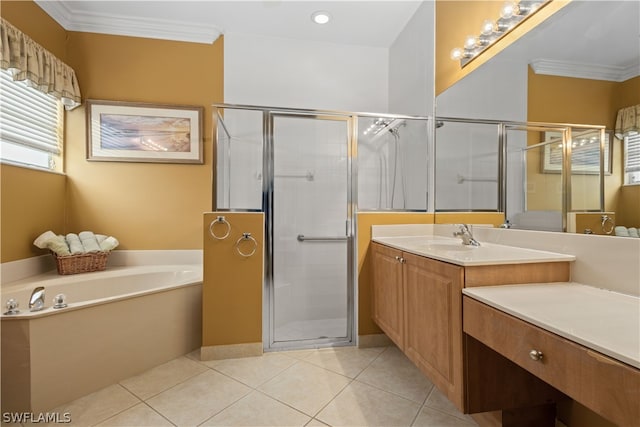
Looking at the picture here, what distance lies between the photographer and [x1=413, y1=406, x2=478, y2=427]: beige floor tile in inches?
54.4

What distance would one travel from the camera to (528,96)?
1.44 m

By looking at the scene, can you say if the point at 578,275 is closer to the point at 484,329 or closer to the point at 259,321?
the point at 484,329

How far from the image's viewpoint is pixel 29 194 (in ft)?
7.23

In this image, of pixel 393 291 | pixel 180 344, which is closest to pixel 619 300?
pixel 393 291

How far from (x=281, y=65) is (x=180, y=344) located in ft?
8.85

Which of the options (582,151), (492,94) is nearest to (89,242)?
(492,94)

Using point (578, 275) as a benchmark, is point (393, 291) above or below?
below

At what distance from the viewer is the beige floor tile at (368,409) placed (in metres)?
1.40

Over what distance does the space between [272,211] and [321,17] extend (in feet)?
6.16

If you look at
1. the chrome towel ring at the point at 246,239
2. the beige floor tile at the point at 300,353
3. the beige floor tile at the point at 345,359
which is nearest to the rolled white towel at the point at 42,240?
the chrome towel ring at the point at 246,239

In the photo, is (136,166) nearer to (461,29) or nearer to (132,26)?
(132,26)

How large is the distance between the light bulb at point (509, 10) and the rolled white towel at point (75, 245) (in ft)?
11.2

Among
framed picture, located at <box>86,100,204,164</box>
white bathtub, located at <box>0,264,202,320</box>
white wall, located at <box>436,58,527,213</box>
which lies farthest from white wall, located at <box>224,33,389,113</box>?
white bathtub, located at <box>0,264,202,320</box>

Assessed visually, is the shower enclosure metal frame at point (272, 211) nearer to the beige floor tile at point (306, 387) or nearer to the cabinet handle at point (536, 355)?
the beige floor tile at point (306, 387)
